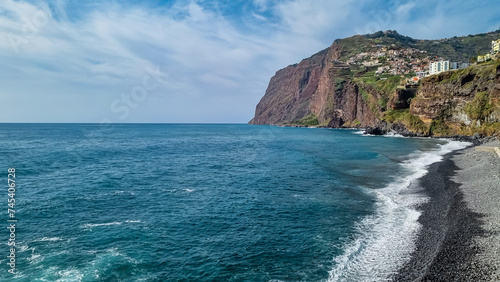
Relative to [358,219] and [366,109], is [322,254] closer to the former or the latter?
[358,219]

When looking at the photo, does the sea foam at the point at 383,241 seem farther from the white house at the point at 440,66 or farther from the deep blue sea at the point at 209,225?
the white house at the point at 440,66

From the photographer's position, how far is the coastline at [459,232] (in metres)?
16.3

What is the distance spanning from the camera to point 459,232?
21.2 m

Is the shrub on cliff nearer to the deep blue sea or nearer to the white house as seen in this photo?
the white house

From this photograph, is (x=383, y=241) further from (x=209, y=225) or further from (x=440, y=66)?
(x=440, y=66)

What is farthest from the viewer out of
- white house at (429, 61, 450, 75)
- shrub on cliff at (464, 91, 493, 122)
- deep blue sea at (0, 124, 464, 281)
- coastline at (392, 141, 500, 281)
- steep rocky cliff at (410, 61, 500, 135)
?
white house at (429, 61, 450, 75)

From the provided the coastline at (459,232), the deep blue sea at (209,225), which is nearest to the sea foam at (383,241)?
the deep blue sea at (209,225)

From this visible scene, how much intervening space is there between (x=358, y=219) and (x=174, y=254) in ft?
51.3

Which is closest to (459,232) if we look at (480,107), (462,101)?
(480,107)

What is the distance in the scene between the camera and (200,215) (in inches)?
1054

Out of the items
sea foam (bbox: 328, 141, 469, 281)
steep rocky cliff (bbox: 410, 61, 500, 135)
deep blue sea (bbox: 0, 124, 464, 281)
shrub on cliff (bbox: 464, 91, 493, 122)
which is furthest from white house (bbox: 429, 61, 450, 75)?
sea foam (bbox: 328, 141, 469, 281)

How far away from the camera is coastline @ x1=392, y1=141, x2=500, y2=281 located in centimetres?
1633

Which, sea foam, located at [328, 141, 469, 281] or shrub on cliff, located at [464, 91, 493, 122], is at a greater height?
shrub on cliff, located at [464, 91, 493, 122]

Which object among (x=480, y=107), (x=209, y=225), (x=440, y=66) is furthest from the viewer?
(x=440, y=66)
